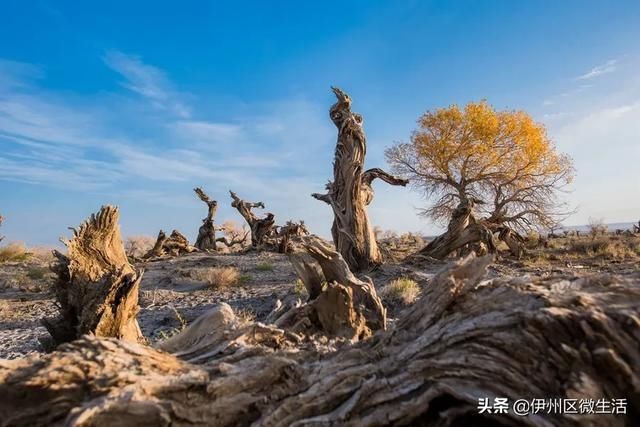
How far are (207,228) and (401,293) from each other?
56.0 feet

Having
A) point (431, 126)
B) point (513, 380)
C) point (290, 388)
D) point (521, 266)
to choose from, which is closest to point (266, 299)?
point (290, 388)

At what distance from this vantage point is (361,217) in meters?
12.0

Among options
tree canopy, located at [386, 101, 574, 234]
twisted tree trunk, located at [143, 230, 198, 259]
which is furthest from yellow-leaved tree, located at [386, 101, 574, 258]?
twisted tree trunk, located at [143, 230, 198, 259]

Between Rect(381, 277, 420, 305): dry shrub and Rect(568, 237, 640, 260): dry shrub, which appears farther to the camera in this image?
Rect(568, 237, 640, 260): dry shrub

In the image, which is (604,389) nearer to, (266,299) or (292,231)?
(266,299)

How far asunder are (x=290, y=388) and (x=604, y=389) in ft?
5.28

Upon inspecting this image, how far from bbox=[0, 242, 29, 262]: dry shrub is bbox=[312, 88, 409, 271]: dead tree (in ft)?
59.6

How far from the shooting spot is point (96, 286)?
4566 mm

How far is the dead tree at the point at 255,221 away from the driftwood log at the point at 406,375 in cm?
1898

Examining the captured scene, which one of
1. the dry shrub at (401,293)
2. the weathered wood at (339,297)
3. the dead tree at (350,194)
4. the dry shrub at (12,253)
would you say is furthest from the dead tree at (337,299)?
the dry shrub at (12,253)

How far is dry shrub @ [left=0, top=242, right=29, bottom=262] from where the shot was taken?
2109 cm

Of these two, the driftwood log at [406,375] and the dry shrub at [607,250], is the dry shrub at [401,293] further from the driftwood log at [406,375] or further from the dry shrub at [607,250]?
the dry shrub at [607,250]

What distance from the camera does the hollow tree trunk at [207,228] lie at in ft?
76.0

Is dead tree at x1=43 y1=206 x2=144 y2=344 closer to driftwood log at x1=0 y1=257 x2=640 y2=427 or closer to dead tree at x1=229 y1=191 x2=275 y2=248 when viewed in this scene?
driftwood log at x1=0 y1=257 x2=640 y2=427
